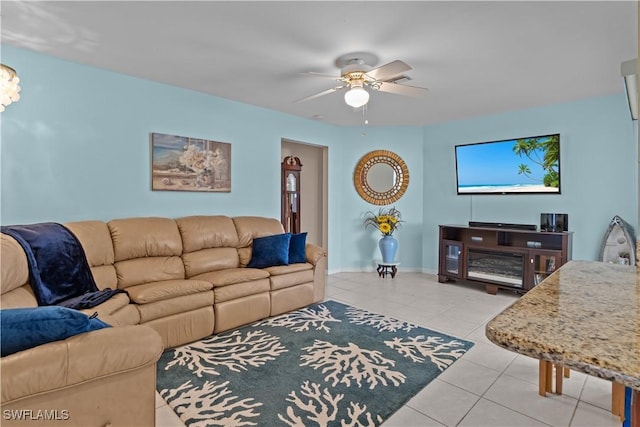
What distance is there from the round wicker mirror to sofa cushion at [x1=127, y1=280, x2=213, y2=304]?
3.46 meters

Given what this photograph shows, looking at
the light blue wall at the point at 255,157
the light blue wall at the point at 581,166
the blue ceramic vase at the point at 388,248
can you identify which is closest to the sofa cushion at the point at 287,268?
the light blue wall at the point at 255,157

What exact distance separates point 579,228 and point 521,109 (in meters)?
1.76

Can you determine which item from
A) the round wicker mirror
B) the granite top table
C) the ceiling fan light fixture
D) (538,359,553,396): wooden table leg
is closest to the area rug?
(538,359,553,396): wooden table leg

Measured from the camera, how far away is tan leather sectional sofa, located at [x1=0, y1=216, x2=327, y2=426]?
120cm

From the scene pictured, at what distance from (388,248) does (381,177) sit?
1.27 m

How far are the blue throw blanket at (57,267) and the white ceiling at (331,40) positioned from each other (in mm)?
1423

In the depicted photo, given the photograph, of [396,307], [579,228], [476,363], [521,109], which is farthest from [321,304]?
[521,109]

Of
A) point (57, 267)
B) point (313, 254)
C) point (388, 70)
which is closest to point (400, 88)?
point (388, 70)

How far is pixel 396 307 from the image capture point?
152 inches

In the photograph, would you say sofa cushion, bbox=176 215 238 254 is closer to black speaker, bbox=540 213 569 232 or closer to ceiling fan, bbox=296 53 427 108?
ceiling fan, bbox=296 53 427 108

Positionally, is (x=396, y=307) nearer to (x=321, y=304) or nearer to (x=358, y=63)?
(x=321, y=304)

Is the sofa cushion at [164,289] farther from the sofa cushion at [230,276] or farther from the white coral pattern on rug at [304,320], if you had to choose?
the white coral pattern on rug at [304,320]

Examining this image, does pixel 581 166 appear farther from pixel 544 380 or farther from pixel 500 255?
pixel 544 380

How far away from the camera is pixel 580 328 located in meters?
0.73
